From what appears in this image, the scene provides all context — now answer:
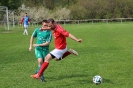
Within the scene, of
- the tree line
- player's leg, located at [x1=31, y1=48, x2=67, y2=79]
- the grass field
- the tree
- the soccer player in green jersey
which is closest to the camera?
the grass field

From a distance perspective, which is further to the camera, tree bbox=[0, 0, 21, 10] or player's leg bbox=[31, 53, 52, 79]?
tree bbox=[0, 0, 21, 10]

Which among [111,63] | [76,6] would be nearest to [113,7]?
[76,6]

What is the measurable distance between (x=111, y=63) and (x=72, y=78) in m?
2.96

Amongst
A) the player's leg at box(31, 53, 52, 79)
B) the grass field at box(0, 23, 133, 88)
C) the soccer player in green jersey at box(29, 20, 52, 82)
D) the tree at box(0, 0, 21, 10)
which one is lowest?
the grass field at box(0, 23, 133, 88)

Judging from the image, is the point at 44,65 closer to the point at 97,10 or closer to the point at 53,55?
the point at 53,55

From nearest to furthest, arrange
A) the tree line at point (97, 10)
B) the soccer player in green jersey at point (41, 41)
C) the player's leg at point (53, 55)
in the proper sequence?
the player's leg at point (53, 55)
the soccer player in green jersey at point (41, 41)
the tree line at point (97, 10)

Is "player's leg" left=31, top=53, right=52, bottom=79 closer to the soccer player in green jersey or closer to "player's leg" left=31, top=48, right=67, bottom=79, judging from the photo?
"player's leg" left=31, top=48, right=67, bottom=79

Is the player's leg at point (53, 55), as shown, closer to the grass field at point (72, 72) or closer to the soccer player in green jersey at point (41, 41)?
the grass field at point (72, 72)

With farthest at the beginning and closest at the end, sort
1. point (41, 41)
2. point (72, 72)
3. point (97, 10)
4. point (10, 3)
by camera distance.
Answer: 1. point (97, 10)
2. point (10, 3)
3. point (72, 72)
4. point (41, 41)

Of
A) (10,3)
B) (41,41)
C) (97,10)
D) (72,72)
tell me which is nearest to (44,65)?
(41,41)

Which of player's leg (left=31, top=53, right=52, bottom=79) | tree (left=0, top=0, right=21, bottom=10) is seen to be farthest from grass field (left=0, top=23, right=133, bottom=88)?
tree (left=0, top=0, right=21, bottom=10)

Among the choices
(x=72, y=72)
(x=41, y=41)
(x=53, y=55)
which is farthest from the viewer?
(x=72, y=72)

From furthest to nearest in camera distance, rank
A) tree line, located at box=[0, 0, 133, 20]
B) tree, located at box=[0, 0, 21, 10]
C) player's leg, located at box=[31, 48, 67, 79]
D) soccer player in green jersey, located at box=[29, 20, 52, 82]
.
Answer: tree line, located at box=[0, 0, 133, 20]
tree, located at box=[0, 0, 21, 10]
soccer player in green jersey, located at box=[29, 20, 52, 82]
player's leg, located at box=[31, 48, 67, 79]

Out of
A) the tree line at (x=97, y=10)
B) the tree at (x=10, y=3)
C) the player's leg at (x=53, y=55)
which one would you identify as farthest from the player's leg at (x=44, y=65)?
the tree line at (x=97, y=10)
